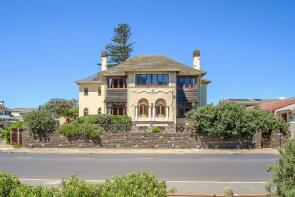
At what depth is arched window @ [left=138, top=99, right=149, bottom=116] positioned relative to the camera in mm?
47625

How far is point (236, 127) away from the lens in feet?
110

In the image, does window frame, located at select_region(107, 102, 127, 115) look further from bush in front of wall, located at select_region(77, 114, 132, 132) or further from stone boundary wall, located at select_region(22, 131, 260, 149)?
stone boundary wall, located at select_region(22, 131, 260, 149)

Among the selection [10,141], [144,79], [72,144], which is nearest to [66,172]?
[72,144]

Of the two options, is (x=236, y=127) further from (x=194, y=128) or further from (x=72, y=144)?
(x=72, y=144)

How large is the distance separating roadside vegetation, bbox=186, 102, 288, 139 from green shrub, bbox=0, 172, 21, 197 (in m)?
25.9

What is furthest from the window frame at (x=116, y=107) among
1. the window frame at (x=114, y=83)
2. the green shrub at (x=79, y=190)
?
the green shrub at (x=79, y=190)

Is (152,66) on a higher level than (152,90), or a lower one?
higher

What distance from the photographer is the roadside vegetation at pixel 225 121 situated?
33500mm

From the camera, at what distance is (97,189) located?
790cm

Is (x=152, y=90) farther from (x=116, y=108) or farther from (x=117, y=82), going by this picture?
(x=116, y=108)

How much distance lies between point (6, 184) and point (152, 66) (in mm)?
39389

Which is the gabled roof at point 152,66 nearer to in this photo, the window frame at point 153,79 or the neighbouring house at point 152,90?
the neighbouring house at point 152,90

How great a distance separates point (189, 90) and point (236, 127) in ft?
52.8

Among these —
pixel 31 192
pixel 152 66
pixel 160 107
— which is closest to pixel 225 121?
pixel 160 107
